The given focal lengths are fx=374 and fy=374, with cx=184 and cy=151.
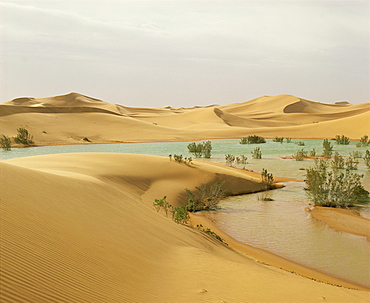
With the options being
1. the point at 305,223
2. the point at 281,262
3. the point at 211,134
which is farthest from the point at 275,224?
the point at 211,134

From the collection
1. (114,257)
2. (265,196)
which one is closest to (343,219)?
(265,196)

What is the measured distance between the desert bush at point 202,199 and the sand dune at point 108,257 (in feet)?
14.0

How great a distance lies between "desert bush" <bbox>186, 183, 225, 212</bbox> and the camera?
45.4ft

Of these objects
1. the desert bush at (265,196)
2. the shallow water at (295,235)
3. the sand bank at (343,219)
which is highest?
the desert bush at (265,196)

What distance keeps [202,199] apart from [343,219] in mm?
4964

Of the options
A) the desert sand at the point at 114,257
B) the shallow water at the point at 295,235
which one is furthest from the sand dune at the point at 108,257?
the shallow water at the point at 295,235

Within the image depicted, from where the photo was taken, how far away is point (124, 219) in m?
8.26

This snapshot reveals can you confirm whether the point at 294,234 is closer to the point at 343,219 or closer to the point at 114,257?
the point at 343,219

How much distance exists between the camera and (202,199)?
14250 millimetres

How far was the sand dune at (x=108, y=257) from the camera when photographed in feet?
15.4

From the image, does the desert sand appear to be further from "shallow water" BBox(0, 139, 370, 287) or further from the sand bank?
"shallow water" BBox(0, 139, 370, 287)

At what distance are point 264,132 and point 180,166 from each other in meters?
45.1

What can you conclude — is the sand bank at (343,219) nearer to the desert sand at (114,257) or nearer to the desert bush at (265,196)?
the desert sand at (114,257)

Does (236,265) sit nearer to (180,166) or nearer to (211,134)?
(180,166)
